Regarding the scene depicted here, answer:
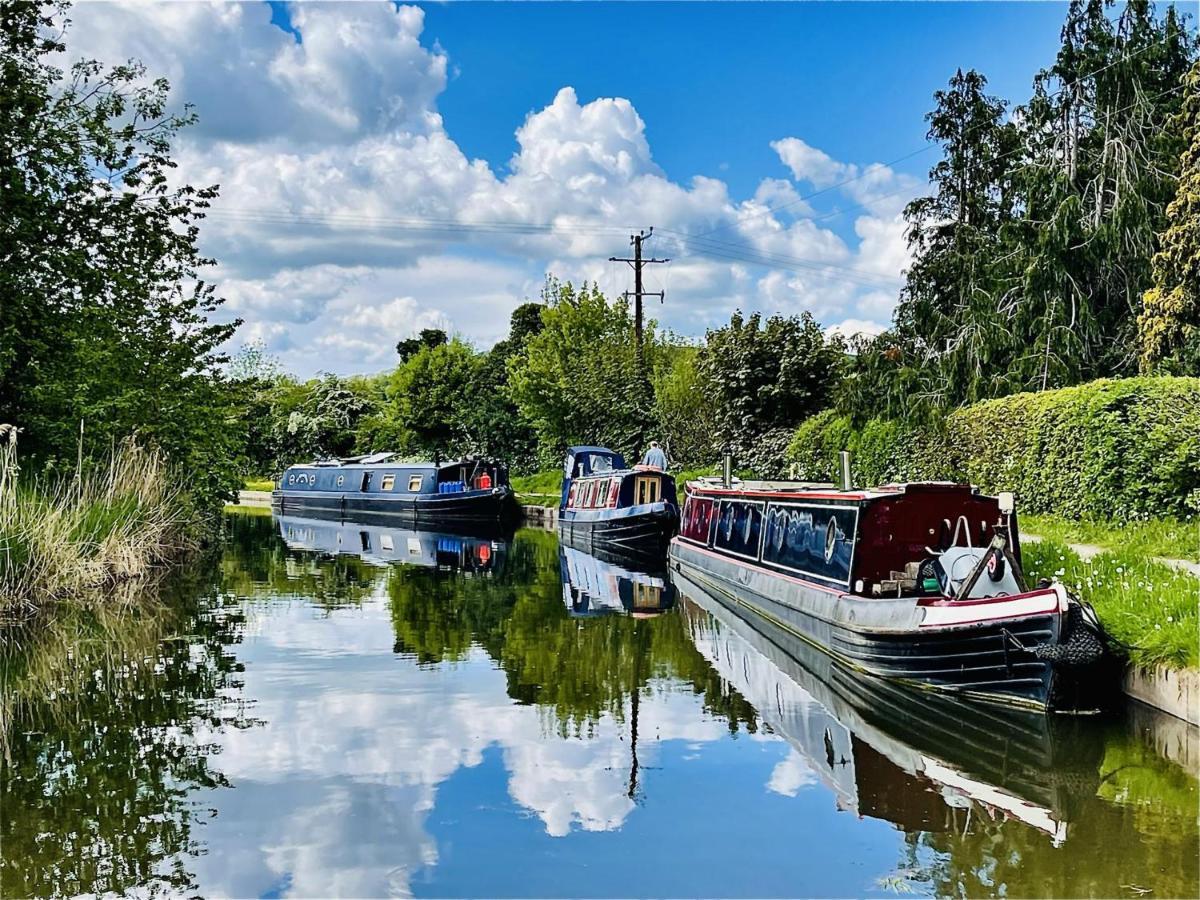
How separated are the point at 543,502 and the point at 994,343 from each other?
17.0m

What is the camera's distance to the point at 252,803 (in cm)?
650

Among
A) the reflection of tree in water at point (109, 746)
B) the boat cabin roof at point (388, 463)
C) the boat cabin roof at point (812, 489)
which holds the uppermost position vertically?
the boat cabin roof at point (388, 463)

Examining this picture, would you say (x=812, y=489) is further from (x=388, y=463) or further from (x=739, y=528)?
(x=388, y=463)

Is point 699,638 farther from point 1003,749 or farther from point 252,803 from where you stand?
point 252,803

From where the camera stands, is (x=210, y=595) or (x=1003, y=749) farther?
(x=210, y=595)

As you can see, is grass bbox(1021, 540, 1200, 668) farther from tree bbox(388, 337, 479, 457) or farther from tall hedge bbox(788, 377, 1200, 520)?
tree bbox(388, 337, 479, 457)

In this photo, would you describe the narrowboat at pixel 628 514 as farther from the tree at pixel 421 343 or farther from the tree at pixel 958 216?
the tree at pixel 421 343

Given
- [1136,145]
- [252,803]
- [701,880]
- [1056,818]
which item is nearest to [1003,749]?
[1056,818]

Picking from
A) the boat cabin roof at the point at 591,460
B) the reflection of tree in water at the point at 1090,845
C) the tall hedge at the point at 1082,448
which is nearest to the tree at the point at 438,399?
the boat cabin roof at the point at 591,460

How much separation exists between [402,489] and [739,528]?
67.4 ft

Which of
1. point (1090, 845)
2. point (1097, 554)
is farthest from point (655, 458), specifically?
point (1090, 845)

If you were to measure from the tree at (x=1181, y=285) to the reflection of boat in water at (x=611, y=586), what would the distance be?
7.32 m

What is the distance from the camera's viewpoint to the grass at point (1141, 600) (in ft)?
24.2

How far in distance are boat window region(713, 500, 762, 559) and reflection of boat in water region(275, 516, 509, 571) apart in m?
5.56
